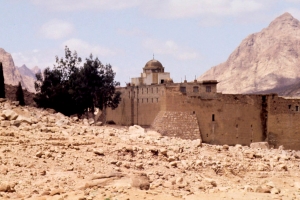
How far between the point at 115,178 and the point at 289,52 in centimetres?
10944

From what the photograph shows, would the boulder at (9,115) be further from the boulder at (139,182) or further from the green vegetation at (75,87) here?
the green vegetation at (75,87)

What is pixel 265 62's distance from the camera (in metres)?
115

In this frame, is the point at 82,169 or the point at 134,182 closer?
the point at 134,182

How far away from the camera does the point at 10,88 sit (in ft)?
111

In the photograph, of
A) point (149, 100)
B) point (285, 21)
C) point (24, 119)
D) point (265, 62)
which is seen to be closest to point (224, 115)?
point (149, 100)

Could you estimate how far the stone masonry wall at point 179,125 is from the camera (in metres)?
33.3

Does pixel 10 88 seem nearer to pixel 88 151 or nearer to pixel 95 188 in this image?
pixel 88 151

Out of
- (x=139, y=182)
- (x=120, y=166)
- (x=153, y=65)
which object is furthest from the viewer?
(x=153, y=65)

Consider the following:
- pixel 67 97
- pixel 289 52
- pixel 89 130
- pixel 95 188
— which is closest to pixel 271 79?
pixel 289 52

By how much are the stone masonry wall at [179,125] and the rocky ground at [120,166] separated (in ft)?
38.4

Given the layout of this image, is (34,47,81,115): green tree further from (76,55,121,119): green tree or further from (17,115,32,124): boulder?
(17,115,32,124): boulder

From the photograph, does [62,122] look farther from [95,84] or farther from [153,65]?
→ [153,65]

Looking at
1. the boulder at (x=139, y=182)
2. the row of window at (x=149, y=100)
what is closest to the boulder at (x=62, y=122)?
the boulder at (x=139, y=182)

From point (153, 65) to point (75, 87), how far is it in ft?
47.3
